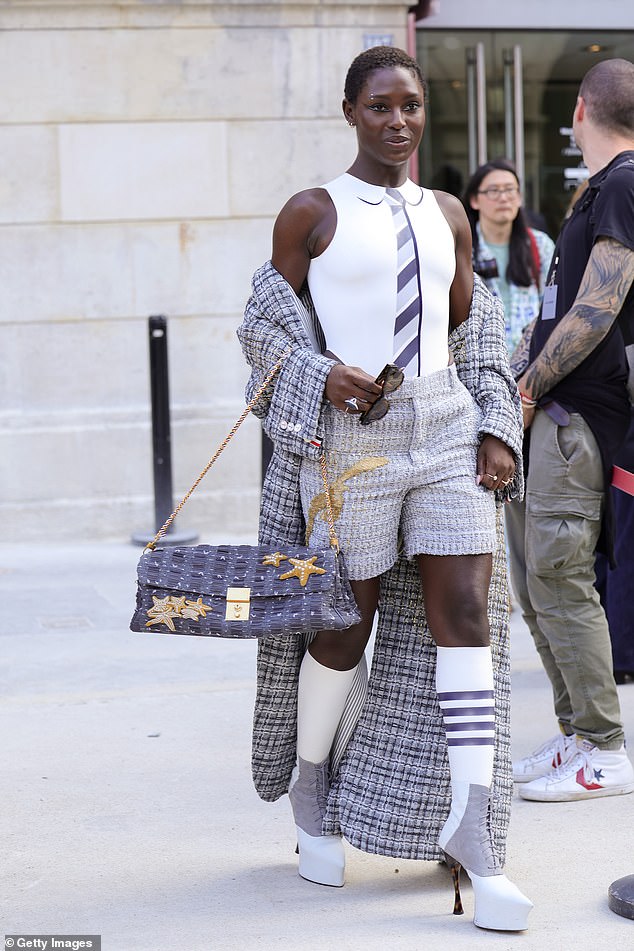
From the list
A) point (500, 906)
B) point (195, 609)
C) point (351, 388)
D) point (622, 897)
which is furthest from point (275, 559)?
point (622, 897)

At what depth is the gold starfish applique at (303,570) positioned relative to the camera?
9.88 feet

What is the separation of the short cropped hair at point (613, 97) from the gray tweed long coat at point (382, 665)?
2.71ft

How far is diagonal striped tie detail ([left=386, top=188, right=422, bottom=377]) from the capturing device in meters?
3.08

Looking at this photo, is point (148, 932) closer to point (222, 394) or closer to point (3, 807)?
point (3, 807)

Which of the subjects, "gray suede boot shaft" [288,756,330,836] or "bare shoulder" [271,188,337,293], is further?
"gray suede boot shaft" [288,756,330,836]

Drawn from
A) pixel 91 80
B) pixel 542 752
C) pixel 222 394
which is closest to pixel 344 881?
pixel 542 752

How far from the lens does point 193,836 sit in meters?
3.62

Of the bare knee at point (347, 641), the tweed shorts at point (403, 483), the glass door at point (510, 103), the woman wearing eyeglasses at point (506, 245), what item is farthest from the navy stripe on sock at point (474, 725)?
the glass door at point (510, 103)

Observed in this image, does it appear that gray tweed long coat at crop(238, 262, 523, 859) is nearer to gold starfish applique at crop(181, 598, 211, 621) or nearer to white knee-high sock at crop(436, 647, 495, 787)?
white knee-high sock at crop(436, 647, 495, 787)

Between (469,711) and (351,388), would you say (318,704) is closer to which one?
(469,711)

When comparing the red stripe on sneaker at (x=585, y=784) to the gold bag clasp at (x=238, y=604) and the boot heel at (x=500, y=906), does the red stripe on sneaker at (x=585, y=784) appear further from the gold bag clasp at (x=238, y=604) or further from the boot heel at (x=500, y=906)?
the gold bag clasp at (x=238, y=604)

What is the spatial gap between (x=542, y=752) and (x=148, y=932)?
1.55 meters

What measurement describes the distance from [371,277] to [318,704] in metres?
1.01

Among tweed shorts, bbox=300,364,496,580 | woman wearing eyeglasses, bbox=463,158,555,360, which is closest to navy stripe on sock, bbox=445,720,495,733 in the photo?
tweed shorts, bbox=300,364,496,580
